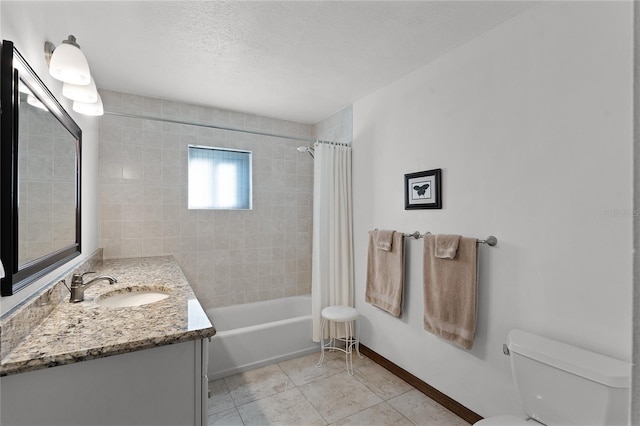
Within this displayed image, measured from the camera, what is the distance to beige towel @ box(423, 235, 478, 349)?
72.8 inches

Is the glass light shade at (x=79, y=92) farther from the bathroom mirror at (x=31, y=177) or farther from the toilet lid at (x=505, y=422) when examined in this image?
the toilet lid at (x=505, y=422)

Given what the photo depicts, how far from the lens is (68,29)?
1822mm

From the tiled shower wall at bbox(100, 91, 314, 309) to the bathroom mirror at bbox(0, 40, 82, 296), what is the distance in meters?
1.01

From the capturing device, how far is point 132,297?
6.03 feet

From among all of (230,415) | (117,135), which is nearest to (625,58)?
(230,415)

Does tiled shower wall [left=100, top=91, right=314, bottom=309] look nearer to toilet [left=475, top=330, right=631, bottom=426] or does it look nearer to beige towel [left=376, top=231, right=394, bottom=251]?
beige towel [left=376, top=231, right=394, bottom=251]

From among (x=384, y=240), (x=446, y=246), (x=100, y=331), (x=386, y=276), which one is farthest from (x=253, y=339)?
(x=446, y=246)

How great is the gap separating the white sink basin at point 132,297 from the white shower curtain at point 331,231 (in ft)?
4.68

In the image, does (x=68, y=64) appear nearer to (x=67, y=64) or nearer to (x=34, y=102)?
(x=67, y=64)

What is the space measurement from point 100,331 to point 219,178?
90.3 inches

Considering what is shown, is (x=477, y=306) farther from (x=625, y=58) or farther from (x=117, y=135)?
(x=117, y=135)

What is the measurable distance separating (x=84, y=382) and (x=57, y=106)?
4.53 ft

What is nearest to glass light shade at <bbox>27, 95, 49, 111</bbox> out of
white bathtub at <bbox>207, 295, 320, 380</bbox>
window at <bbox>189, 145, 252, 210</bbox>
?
window at <bbox>189, 145, 252, 210</bbox>

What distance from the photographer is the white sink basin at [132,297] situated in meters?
1.75
